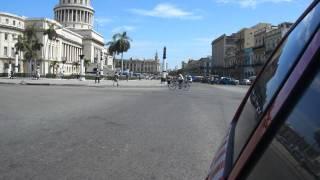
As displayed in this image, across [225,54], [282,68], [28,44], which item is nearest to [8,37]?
[28,44]

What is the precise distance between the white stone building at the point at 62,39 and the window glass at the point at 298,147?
128 metres

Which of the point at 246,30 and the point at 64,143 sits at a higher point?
the point at 246,30

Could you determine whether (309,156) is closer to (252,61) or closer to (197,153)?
(197,153)

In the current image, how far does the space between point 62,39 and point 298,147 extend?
491ft

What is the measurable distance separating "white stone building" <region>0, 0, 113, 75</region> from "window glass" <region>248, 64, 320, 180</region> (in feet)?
420

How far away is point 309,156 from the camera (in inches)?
58.9

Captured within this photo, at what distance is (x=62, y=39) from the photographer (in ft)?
486

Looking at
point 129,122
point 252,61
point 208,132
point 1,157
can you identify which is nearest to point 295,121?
point 1,157

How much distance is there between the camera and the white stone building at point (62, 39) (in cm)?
13175

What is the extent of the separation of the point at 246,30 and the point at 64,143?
456 feet

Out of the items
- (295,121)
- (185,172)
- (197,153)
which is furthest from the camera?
(197,153)

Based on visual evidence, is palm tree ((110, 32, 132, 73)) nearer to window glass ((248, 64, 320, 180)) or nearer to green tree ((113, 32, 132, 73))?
green tree ((113, 32, 132, 73))

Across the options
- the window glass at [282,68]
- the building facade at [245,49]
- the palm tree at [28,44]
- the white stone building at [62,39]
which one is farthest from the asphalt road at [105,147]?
the white stone building at [62,39]

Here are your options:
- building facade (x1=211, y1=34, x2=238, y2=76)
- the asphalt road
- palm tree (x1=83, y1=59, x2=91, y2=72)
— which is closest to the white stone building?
palm tree (x1=83, y1=59, x2=91, y2=72)
